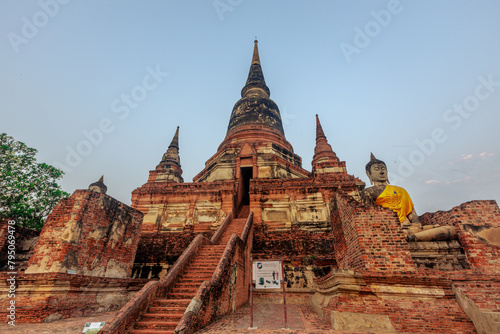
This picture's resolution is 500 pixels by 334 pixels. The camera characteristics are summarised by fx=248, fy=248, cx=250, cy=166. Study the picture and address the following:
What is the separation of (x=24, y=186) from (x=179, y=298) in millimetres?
10579

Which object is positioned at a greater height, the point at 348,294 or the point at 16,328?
the point at 348,294

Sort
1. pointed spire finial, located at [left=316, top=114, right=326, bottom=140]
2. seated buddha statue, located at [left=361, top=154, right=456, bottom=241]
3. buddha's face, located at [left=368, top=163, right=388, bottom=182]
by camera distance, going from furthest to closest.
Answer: pointed spire finial, located at [left=316, top=114, right=326, bottom=140]
buddha's face, located at [left=368, top=163, right=388, bottom=182]
seated buddha statue, located at [left=361, top=154, right=456, bottom=241]

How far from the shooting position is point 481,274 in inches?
206

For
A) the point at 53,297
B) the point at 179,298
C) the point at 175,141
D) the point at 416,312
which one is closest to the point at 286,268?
the point at 179,298

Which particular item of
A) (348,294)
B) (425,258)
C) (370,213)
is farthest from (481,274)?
(348,294)

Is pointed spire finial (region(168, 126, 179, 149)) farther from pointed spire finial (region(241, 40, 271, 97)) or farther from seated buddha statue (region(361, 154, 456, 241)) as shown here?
seated buddha statue (region(361, 154, 456, 241))

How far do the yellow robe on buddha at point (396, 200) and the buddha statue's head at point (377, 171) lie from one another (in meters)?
0.82

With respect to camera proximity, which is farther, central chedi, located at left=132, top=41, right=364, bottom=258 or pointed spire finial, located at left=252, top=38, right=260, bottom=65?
Answer: pointed spire finial, located at left=252, top=38, right=260, bottom=65

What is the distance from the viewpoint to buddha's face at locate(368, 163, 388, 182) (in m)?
8.21

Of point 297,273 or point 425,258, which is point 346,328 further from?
point 297,273

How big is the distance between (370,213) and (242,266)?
467 centimetres

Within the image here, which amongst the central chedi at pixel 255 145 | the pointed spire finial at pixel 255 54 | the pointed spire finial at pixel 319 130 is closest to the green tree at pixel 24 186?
the central chedi at pixel 255 145

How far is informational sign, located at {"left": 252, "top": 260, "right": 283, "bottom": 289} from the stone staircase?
1.78 m

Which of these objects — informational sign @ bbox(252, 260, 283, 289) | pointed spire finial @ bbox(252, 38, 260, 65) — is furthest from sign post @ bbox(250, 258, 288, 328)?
pointed spire finial @ bbox(252, 38, 260, 65)
